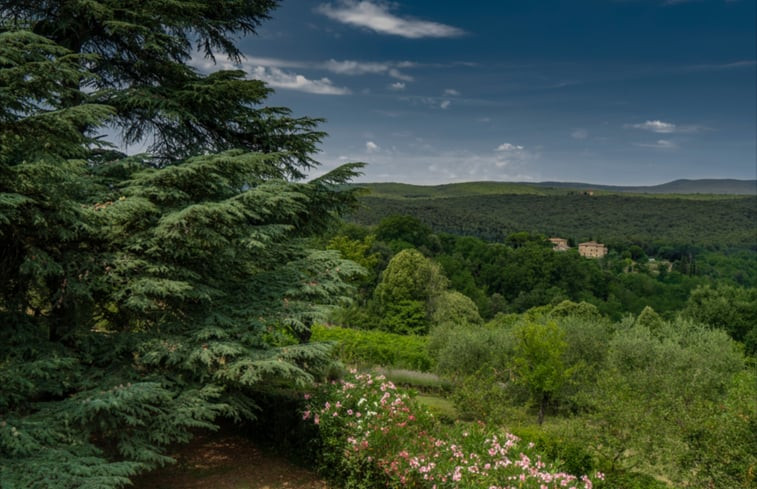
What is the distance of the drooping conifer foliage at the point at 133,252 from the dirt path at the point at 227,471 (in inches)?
25.5

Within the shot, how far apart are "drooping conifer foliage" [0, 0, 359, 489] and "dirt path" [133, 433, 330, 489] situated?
65 cm

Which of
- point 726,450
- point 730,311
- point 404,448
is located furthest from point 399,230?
point 404,448

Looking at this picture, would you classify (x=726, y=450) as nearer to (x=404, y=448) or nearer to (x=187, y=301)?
(x=404, y=448)

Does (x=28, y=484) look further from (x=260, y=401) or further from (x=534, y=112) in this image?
(x=534, y=112)

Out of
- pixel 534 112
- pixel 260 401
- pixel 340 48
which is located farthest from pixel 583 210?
pixel 260 401

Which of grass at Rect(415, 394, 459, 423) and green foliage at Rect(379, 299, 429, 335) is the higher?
grass at Rect(415, 394, 459, 423)

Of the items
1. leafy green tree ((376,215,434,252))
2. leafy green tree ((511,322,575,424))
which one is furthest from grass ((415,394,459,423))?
leafy green tree ((376,215,434,252))

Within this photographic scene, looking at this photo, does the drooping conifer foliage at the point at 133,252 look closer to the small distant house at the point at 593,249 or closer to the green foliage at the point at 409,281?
the green foliage at the point at 409,281

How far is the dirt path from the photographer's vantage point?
8094 millimetres

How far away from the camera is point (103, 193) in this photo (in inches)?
310

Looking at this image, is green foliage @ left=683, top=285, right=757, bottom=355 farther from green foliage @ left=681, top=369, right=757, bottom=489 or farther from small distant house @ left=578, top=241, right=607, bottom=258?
small distant house @ left=578, top=241, right=607, bottom=258

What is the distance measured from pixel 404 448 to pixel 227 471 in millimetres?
3859

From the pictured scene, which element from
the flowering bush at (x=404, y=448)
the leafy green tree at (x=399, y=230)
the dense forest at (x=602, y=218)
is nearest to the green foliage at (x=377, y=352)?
the flowering bush at (x=404, y=448)

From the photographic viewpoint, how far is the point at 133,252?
8.05 metres
